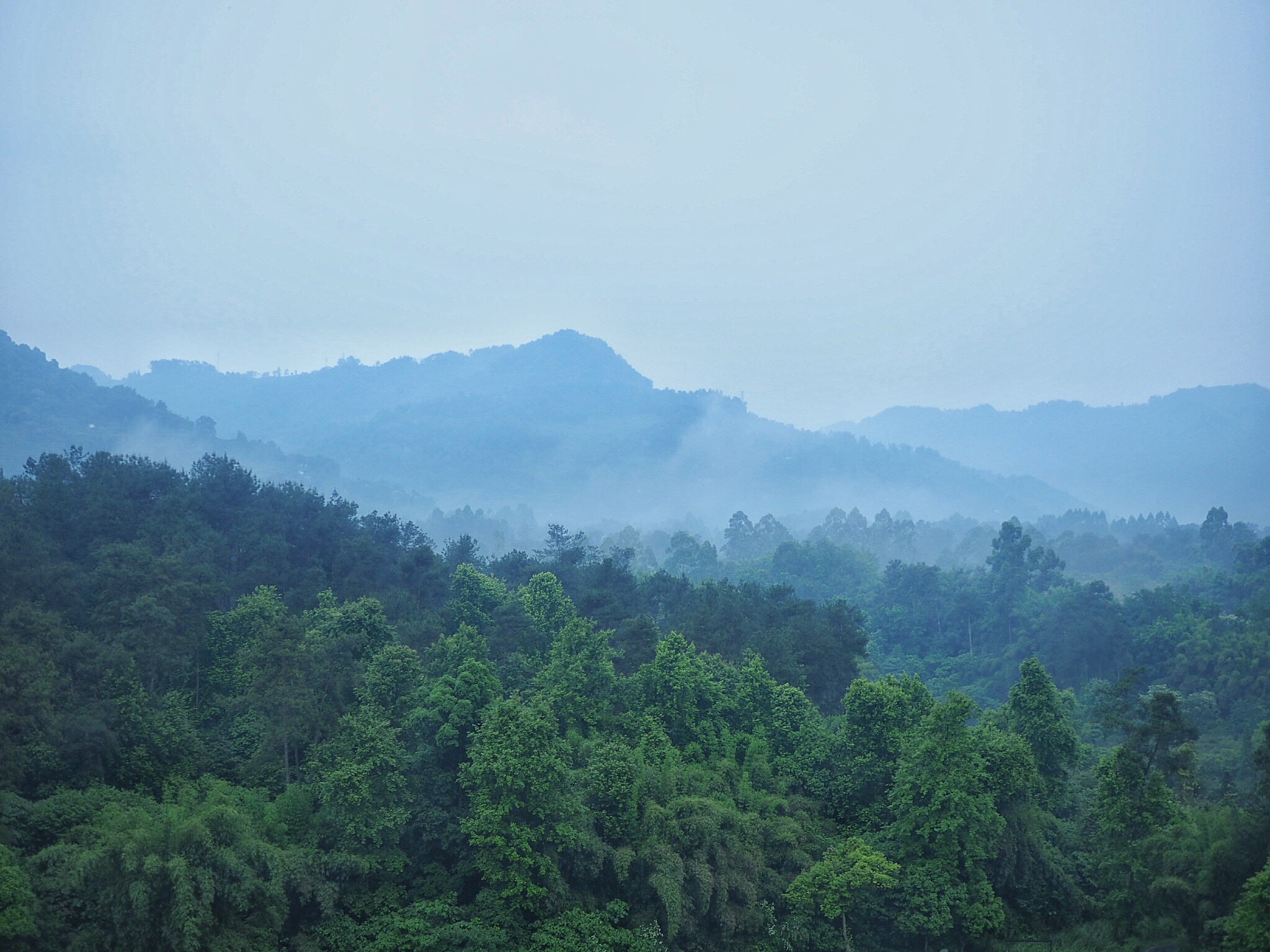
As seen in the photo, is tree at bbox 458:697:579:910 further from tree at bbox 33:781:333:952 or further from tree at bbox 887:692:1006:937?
tree at bbox 887:692:1006:937

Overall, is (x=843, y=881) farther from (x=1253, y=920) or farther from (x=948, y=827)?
(x=1253, y=920)

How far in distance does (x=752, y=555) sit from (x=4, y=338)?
89.9 m

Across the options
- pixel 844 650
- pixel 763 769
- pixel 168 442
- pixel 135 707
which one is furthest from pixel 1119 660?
pixel 168 442

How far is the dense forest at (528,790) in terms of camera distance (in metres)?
15.5

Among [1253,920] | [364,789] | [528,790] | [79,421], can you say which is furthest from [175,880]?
[79,421]

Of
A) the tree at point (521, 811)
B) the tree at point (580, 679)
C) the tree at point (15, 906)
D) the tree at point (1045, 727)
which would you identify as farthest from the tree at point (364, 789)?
the tree at point (1045, 727)

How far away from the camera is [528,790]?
56.3 ft

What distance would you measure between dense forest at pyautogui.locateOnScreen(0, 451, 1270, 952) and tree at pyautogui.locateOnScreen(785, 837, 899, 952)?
0.07 metres

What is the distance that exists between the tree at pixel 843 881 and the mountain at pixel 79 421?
3297 inches

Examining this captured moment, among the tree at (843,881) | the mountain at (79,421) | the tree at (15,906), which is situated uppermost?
the mountain at (79,421)

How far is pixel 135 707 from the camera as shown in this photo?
1917 centimetres

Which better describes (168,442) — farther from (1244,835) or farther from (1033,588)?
(1244,835)

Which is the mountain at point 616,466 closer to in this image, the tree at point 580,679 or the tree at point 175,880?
the tree at point 580,679

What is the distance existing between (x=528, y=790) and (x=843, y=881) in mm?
6741
